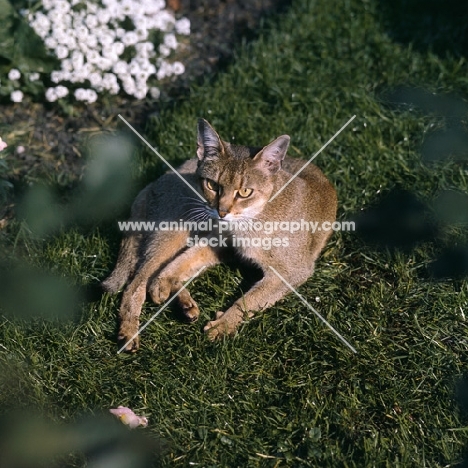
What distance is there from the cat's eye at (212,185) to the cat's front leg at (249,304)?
58 cm

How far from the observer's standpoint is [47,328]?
3.75m

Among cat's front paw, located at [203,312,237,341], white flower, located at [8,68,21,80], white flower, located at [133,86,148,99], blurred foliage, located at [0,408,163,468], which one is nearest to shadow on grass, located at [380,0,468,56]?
white flower, located at [133,86,148,99]

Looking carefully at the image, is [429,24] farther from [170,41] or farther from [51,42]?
[51,42]

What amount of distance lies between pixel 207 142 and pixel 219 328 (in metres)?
1.02

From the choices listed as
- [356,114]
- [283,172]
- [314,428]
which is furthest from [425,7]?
[314,428]

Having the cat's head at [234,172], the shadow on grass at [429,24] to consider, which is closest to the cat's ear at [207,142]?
the cat's head at [234,172]

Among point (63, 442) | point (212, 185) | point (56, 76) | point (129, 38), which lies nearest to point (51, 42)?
point (56, 76)

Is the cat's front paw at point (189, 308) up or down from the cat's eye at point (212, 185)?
down

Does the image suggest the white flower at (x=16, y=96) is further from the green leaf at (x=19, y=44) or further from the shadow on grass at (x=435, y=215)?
the shadow on grass at (x=435, y=215)

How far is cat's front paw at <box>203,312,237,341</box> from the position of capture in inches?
151

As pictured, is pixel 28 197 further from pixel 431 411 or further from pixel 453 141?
pixel 431 411

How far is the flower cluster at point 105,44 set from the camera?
5.13 meters

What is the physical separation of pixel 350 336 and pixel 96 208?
1.74 metres

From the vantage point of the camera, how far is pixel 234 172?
12.7ft
